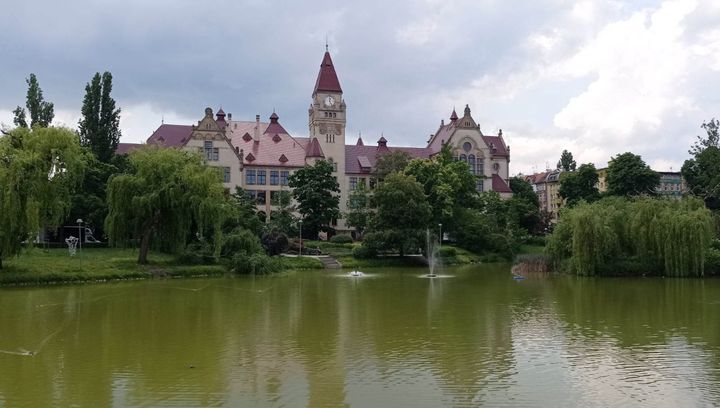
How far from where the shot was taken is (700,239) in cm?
3275

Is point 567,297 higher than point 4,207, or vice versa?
point 4,207

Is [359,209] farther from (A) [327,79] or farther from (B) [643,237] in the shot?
(B) [643,237]

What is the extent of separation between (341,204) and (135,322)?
5184 centimetres

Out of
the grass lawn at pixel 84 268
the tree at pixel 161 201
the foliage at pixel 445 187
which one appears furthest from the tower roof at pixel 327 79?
the tree at pixel 161 201

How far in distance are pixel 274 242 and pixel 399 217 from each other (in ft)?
32.5

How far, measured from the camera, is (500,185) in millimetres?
75125

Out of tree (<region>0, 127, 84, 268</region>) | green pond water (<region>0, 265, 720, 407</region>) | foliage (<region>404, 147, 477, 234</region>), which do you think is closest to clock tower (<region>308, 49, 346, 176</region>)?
foliage (<region>404, 147, 477, 234</region>)

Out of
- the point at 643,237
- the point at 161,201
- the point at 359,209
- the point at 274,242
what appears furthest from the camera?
the point at 359,209

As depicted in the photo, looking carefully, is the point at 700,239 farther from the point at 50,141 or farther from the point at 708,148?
the point at 708,148

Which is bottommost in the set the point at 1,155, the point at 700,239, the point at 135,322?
the point at 135,322

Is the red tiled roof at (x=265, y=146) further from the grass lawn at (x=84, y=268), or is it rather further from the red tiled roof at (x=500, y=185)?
the grass lawn at (x=84, y=268)

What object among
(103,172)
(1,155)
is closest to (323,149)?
(103,172)

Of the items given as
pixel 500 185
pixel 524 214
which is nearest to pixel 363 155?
pixel 500 185

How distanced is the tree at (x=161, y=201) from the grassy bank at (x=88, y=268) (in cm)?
125
